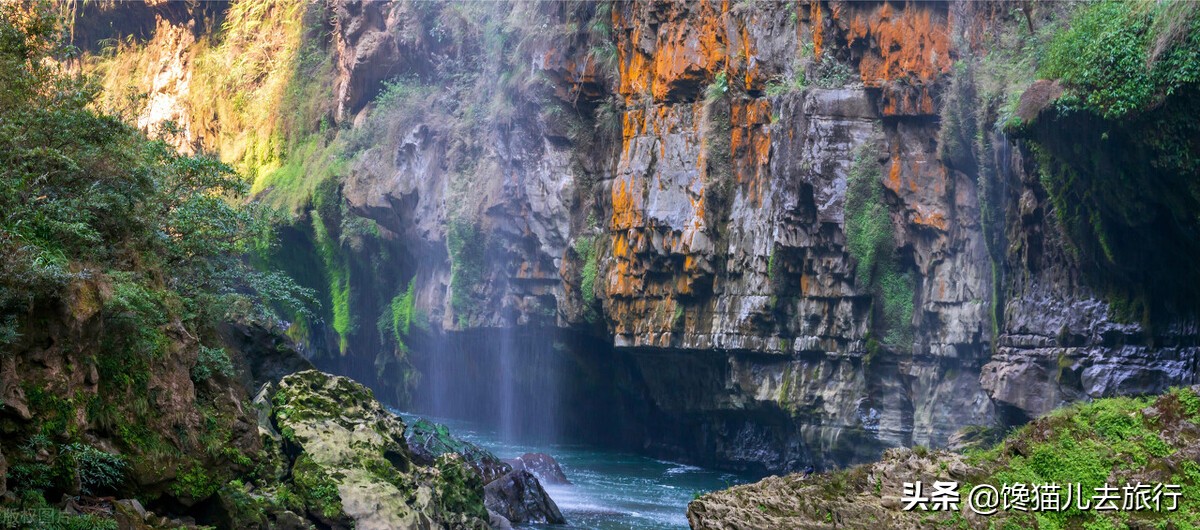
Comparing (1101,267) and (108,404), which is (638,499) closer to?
(1101,267)

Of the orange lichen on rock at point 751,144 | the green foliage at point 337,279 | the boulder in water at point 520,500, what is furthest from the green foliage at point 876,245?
the green foliage at point 337,279

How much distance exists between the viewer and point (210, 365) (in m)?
10.6

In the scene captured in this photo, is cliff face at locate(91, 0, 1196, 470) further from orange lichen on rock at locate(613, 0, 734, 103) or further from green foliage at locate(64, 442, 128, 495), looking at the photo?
green foliage at locate(64, 442, 128, 495)

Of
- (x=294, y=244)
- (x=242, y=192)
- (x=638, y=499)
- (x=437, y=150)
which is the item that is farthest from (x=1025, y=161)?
(x=294, y=244)

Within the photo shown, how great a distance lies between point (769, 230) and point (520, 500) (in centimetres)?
785

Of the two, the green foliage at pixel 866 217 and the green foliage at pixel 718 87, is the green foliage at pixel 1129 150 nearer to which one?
the green foliage at pixel 866 217

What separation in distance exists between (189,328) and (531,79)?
18551 millimetres

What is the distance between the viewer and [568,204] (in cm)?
2686

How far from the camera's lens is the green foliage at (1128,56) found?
13.3 metres

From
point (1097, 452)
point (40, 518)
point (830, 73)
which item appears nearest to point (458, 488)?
point (40, 518)

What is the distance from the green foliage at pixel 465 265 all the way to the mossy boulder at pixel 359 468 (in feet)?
46.1

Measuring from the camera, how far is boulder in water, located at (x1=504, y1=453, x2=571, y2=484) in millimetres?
22719

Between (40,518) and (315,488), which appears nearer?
(40,518)

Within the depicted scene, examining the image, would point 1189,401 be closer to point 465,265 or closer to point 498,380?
point 465,265
